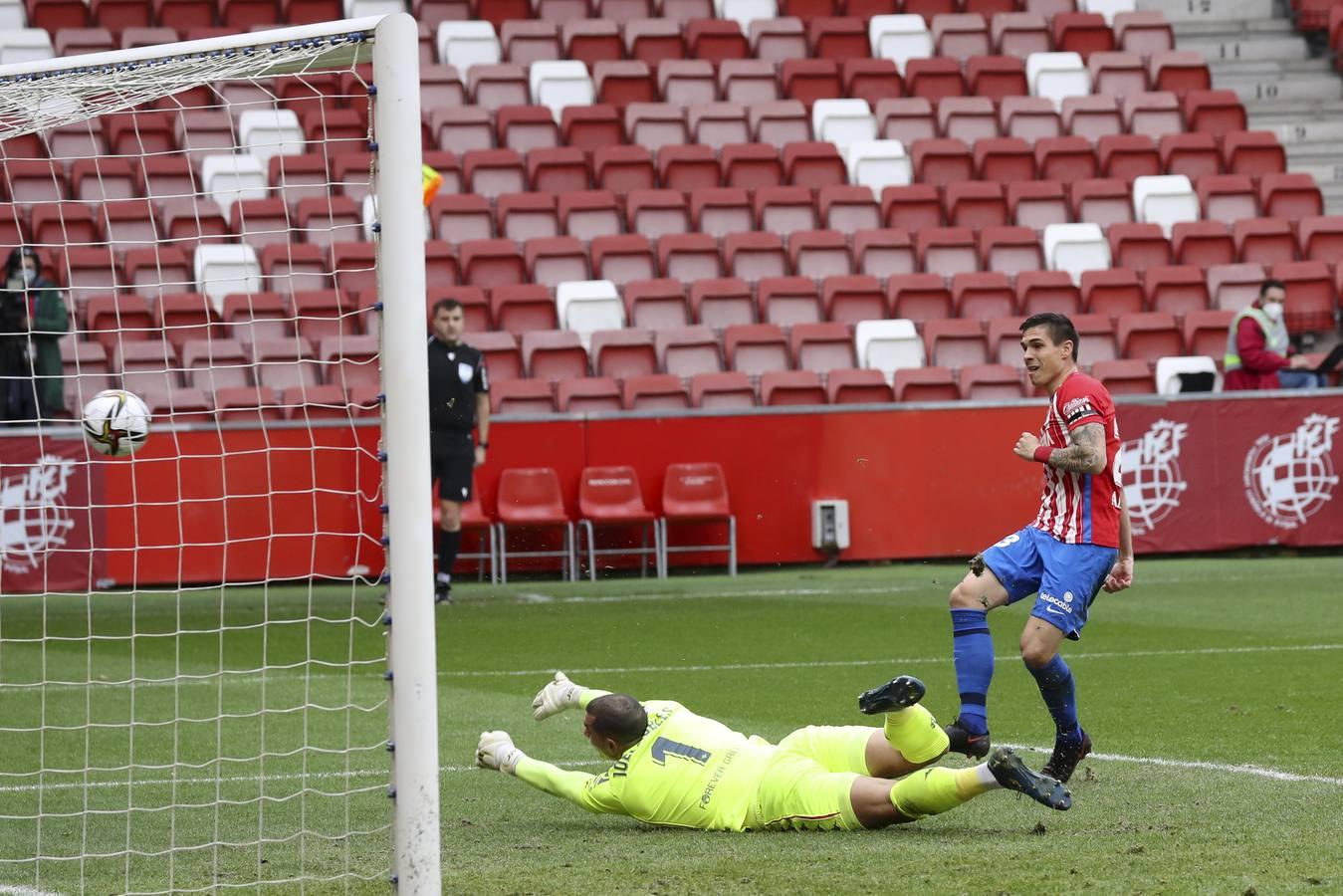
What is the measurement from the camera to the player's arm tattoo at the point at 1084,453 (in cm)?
625

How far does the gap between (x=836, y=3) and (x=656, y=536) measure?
9885 millimetres

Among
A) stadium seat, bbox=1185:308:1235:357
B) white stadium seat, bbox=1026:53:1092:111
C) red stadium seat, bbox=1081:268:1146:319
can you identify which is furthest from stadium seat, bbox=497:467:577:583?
white stadium seat, bbox=1026:53:1092:111

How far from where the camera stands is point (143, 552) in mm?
14734

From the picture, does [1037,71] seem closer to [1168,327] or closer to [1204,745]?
[1168,327]

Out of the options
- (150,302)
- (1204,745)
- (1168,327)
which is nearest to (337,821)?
(1204,745)

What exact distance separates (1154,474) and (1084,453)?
9.82 metres

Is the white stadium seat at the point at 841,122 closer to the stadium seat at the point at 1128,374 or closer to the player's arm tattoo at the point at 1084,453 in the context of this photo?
the stadium seat at the point at 1128,374

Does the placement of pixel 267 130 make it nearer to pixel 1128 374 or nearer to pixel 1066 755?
pixel 1128 374

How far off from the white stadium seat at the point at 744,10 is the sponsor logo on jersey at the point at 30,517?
1103cm

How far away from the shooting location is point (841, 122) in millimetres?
20516

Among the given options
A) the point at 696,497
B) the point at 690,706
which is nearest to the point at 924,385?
the point at 696,497

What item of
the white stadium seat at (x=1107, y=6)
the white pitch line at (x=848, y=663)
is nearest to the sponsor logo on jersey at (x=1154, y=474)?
the white pitch line at (x=848, y=663)

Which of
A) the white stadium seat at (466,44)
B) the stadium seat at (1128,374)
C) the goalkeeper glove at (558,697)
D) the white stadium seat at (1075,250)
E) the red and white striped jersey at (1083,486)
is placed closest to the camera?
the goalkeeper glove at (558,697)

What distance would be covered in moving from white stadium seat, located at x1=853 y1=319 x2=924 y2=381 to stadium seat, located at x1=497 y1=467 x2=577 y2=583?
3772 mm
